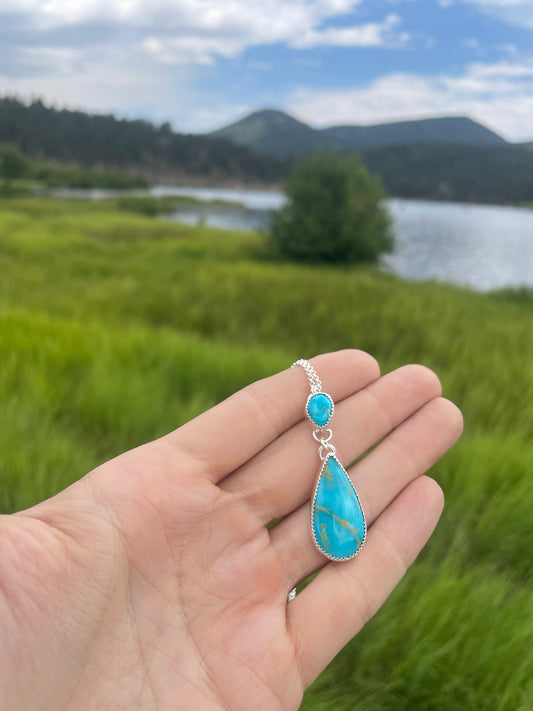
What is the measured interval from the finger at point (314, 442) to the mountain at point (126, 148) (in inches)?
2871

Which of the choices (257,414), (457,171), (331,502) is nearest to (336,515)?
(331,502)

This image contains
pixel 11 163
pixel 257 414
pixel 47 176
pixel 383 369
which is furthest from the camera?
pixel 47 176

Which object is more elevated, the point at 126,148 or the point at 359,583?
the point at 126,148

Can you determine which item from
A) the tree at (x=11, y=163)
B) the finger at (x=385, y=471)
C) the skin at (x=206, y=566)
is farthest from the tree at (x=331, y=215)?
the tree at (x=11, y=163)

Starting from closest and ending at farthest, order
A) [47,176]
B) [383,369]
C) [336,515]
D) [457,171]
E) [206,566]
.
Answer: [206,566], [336,515], [383,369], [457,171], [47,176]

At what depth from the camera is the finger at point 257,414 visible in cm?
199

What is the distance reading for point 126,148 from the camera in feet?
236

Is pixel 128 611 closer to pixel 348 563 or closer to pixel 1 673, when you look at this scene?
pixel 1 673

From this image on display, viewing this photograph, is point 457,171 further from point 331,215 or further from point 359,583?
point 359,583

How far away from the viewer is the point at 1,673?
1.34 m

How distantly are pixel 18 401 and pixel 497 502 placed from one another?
2.80m

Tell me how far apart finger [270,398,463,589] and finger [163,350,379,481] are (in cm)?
32

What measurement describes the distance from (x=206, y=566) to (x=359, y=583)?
57 cm

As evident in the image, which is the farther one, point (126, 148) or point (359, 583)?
point (126, 148)
